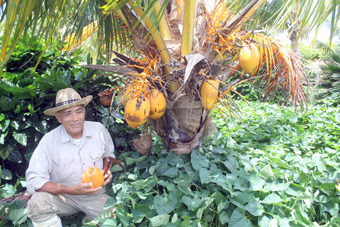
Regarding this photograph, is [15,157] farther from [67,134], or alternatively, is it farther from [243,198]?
[243,198]

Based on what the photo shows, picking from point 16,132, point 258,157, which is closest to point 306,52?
point 258,157

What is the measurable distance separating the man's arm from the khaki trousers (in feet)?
0.19

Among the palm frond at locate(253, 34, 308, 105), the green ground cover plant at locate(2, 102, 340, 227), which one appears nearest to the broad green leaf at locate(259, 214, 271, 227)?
the green ground cover plant at locate(2, 102, 340, 227)

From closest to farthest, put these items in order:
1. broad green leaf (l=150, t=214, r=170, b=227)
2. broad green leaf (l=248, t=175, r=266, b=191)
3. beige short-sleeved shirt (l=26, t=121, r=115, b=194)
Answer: broad green leaf (l=150, t=214, r=170, b=227) < broad green leaf (l=248, t=175, r=266, b=191) < beige short-sleeved shirt (l=26, t=121, r=115, b=194)

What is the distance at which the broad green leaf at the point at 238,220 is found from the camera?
64.2 inches

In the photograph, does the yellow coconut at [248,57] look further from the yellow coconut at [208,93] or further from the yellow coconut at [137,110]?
the yellow coconut at [137,110]

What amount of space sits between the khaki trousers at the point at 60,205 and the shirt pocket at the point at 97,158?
0.31 m

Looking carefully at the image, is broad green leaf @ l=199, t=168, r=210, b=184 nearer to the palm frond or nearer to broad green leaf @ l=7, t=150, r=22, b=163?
the palm frond

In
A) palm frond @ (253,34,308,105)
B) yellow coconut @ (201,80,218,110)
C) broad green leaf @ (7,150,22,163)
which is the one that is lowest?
broad green leaf @ (7,150,22,163)

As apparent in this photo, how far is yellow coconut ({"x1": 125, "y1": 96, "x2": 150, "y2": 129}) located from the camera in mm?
1712

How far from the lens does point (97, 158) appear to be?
233cm

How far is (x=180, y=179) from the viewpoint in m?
2.05

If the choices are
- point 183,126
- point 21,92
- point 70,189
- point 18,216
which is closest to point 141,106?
point 183,126

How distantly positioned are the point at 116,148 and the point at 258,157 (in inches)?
72.1
